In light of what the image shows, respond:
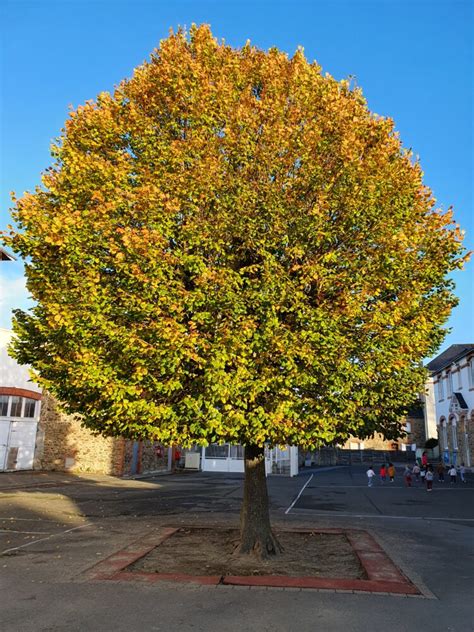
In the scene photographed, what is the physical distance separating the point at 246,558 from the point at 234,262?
6095 mm

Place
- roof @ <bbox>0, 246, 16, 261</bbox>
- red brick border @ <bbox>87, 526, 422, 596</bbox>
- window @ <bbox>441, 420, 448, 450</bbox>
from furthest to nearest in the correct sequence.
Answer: window @ <bbox>441, 420, 448, 450</bbox>, roof @ <bbox>0, 246, 16, 261</bbox>, red brick border @ <bbox>87, 526, 422, 596</bbox>

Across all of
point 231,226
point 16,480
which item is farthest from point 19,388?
point 231,226

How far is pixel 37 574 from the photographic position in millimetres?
8812

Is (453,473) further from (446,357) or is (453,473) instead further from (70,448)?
(70,448)

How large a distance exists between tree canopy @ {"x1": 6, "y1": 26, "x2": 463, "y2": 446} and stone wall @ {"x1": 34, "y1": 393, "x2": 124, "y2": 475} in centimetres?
1989

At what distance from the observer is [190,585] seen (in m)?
8.16

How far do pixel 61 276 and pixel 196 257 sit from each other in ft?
8.87

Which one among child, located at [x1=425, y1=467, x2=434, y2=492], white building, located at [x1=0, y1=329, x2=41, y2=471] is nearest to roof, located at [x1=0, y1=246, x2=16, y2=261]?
white building, located at [x1=0, y1=329, x2=41, y2=471]

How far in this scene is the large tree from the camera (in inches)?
328

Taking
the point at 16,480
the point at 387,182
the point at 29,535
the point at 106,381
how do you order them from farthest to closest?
1. the point at 16,480
2. the point at 29,535
3. the point at 387,182
4. the point at 106,381

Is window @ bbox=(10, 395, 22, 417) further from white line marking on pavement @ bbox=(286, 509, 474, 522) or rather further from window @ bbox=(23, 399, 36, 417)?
white line marking on pavement @ bbox=(286, 509, 474, 522)

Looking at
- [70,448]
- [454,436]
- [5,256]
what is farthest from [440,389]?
[5,256]

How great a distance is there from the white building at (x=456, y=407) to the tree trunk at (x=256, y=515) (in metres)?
27.7

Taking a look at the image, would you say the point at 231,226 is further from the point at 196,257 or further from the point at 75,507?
the point at 75,507
